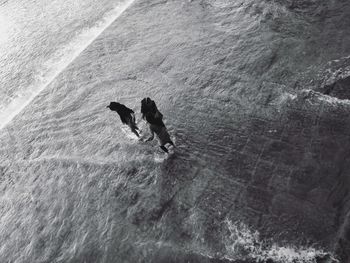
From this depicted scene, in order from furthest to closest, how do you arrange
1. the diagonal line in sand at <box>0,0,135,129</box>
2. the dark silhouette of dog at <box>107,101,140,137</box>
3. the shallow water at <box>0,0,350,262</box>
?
the diagonal line in sand at <box>0,0,135,129</box>, the dark silhouette of dog at <box>107,101,140,137</box>, the shallow water at <box>0,0,350,262</box>

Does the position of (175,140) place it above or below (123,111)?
below

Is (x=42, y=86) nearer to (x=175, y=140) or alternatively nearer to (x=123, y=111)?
(x=123, y=111)

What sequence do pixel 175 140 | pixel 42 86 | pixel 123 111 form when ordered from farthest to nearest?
pixel 42 86, pixel 175 140, pixel 123 111

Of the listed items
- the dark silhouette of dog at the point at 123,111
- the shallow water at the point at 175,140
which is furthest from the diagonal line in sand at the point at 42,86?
the dark silhouette of dog at the point at 123,111

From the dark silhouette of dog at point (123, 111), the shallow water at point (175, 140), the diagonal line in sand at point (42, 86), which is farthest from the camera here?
the diagonal line in sand at point (42, 86)

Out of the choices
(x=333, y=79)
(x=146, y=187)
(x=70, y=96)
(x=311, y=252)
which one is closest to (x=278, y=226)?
(x=311, y=252)

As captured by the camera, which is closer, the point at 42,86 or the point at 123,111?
the point at 123,111

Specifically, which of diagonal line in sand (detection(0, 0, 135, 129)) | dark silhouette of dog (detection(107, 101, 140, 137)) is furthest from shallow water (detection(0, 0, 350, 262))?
dark silhouette of dog (detection(107, 101, 140, 137))

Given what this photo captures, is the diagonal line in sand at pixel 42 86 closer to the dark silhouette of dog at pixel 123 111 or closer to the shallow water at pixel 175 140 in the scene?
the shallow water at pixel 175 140

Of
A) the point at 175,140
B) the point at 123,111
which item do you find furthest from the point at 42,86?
the point at 175,140

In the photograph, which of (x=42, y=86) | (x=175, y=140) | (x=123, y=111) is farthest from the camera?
(x=42, y=86)

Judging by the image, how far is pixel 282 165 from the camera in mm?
5566

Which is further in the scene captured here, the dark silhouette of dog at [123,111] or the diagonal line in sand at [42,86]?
the diagonal line in sand at [42,86]

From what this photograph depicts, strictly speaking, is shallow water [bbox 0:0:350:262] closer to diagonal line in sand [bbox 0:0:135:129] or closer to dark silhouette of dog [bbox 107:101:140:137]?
diagonal line in sand [bbox 0:0:135:129]
